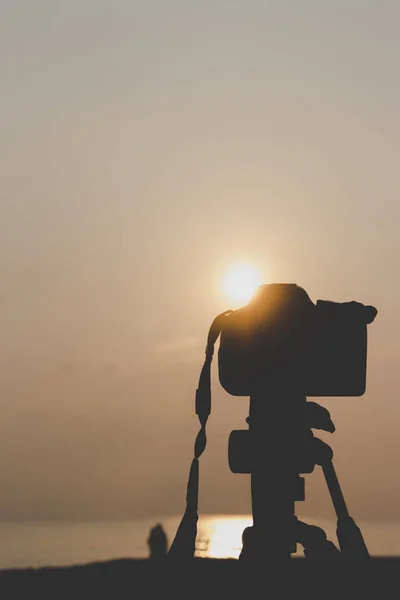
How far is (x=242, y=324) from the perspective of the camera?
701 centimetres

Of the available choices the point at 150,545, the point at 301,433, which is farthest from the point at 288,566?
the point at 150,545

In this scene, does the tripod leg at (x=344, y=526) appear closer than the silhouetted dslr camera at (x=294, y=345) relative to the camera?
Yes

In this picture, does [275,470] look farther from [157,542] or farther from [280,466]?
[157,542]

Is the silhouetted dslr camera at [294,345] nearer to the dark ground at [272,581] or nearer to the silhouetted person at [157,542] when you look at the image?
the dark ground at [272,581]

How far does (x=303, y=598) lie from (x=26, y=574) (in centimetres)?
404

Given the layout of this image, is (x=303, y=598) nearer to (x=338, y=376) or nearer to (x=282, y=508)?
(x=282, y=508)

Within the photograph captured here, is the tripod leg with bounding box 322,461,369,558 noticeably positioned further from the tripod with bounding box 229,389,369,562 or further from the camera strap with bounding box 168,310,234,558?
the camera strap with bounding box 168,310,234,558

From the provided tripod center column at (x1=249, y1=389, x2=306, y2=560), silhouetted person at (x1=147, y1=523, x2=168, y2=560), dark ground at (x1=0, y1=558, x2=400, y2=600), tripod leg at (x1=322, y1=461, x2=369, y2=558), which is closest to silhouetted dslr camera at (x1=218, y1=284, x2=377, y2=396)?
tripod center column at (x1=249, y1=389, x2=306, y2=560)

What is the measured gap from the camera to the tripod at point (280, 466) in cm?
683

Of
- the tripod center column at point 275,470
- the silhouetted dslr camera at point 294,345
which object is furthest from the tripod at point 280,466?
the silhouetted dslr camera at point 294,345

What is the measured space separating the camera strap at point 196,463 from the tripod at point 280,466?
202 mm

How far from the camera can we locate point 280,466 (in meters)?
6.93

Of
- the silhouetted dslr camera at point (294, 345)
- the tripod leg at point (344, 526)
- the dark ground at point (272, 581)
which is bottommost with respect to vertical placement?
the dark ground at point (272, 581)

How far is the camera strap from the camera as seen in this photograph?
6.55 m
